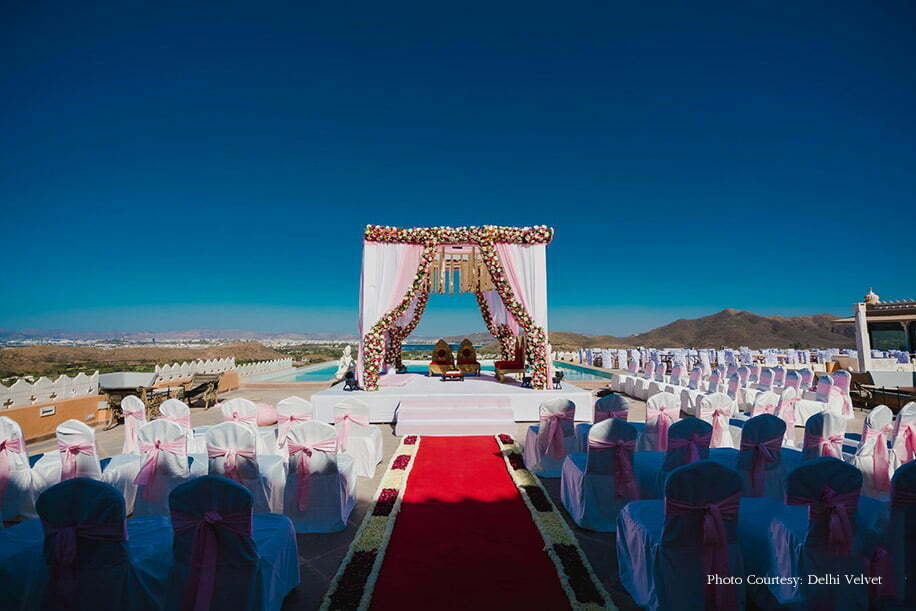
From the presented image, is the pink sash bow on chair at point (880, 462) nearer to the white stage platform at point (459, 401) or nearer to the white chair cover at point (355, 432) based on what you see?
the white stage platform at point (459, 401)

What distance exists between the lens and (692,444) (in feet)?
12.6

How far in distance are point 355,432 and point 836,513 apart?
15.2ft

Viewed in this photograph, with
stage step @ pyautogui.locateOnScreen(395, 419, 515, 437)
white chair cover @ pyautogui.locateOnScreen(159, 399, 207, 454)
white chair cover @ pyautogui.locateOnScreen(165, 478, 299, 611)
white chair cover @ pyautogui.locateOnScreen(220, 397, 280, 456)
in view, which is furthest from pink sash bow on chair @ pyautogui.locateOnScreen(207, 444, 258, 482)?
stage step @ pyautogui.locateOnScreen(395, 419, 515, 437)

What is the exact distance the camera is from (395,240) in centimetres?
962

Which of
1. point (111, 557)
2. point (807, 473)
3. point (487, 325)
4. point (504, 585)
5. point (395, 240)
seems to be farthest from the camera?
point (487, 325)

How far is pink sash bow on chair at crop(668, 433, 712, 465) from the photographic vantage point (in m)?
3.84

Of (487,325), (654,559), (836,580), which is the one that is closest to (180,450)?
(654,559)

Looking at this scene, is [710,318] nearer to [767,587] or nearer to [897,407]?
[897,407]

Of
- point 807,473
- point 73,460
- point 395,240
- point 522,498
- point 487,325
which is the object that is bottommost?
point 522,498

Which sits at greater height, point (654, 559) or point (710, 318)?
point (710, 318)

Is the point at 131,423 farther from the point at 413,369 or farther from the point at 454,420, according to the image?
the point at 413,369

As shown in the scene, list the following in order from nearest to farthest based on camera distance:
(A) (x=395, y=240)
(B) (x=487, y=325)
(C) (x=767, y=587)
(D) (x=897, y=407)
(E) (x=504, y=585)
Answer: (C) (x=767, y=587)
(E) (x=504, y=585)
(D) (x=897, y=407)
(A) (x=395, y=240)
(B) (x=487, y=325)

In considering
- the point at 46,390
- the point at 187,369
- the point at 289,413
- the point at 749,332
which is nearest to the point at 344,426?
the point at 289,413

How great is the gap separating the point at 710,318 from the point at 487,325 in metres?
71.5
